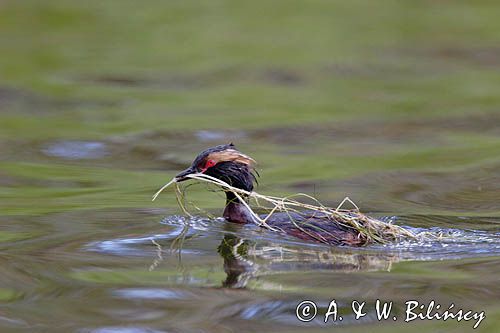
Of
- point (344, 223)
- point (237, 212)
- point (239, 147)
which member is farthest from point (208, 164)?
point (239, 147)

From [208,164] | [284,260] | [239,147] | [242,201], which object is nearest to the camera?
[284,260]

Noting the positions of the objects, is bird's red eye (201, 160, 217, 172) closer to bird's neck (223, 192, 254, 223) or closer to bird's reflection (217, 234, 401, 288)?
bird's neck (223, 192, 254, 223)

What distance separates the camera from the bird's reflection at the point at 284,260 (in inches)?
291

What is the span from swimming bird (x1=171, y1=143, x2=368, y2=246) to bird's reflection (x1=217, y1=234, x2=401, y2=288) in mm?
222

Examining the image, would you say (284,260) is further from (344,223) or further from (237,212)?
(237,212)

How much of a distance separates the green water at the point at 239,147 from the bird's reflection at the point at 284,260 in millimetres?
28

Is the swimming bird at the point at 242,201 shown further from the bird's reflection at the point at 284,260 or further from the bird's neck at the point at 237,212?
the bird's reflection at the point at 284,260

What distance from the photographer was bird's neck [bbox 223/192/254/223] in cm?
866

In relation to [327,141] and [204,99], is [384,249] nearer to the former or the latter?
[327,141]

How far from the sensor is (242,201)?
841 cm

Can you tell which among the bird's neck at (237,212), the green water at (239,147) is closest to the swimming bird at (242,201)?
the bird's neck at (237,212)

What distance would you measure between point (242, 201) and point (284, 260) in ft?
2.87

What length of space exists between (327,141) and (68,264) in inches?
201

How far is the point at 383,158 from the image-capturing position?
11.3 m
